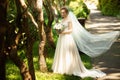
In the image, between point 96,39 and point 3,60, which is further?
point 96,39

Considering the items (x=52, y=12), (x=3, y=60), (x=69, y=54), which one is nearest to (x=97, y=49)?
(x=69, y=54)

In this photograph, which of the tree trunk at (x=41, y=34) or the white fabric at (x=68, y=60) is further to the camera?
the white fabric at (x=68, y=60)

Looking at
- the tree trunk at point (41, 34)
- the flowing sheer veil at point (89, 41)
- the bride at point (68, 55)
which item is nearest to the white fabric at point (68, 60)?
the bride at point (68, 55)

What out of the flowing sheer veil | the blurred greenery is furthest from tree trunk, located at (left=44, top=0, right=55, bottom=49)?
the blurred greenery

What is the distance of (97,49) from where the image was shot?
12.1 meters

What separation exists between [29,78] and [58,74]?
3.97 metres

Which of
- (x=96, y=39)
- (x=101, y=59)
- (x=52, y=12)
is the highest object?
(x=52, y=12)

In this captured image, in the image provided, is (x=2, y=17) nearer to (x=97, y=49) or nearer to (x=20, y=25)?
(x=20, y=25)

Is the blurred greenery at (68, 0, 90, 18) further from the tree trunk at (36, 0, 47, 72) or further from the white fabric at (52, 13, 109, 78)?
the tree trunk at (36, 0, 47, 72)

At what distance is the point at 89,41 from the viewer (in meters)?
12.2

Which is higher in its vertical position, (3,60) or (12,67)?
(3,60)

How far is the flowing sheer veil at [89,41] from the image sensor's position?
11.7 m

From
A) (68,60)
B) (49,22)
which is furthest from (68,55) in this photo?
(49,22)

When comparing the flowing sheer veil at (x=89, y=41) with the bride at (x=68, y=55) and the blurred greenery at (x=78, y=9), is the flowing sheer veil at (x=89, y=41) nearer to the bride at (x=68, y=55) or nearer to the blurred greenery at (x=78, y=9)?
the bride at (x=68, y=55)
